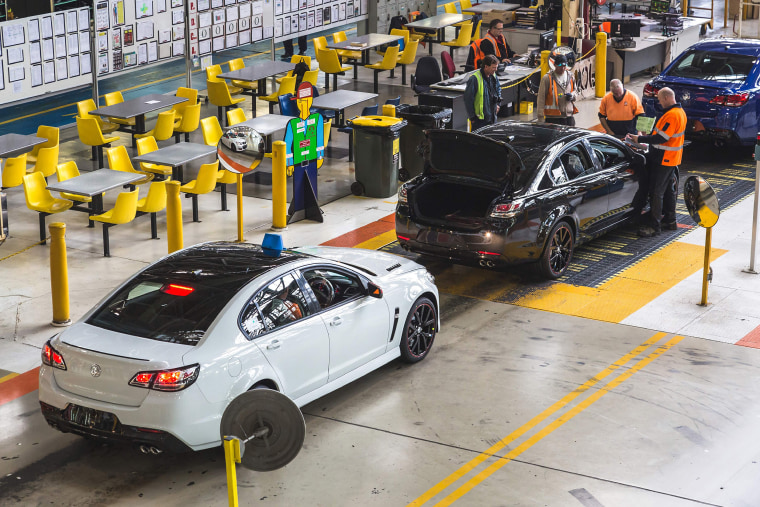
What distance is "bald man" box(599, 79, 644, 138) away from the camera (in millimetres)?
16053

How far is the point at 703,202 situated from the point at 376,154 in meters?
5.30

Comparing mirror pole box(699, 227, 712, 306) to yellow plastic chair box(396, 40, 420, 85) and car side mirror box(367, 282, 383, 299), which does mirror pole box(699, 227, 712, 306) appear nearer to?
car side mirror box(367, 282, 383, 299)

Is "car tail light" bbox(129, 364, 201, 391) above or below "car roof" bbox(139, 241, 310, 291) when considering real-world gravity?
below

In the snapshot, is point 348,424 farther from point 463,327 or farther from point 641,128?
point 641,128

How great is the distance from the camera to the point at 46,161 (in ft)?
48.7

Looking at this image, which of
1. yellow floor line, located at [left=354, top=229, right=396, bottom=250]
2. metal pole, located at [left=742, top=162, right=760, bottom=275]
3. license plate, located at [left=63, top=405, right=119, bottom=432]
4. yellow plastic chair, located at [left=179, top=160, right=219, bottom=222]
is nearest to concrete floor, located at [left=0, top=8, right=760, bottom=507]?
metal pole, located at [left=742, top=162, right=760, bottom=275]

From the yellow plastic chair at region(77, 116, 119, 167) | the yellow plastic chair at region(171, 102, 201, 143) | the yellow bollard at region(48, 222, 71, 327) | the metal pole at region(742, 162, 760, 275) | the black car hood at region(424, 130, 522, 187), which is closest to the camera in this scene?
the yellow bollard at region(48, 222, 71, 327)

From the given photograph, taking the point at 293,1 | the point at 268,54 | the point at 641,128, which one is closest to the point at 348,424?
the point at 641,128

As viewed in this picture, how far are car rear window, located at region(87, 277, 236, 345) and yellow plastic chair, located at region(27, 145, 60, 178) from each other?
6.91 meters

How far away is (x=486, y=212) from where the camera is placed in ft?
38.8

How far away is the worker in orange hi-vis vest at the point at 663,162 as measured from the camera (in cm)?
1357

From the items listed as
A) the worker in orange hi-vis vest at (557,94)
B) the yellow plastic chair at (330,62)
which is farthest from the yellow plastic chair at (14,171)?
the yellow plastic chair at (330,62)

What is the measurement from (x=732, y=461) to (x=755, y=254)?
5.04 meters

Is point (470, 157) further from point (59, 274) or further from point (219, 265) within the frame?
→ point (59, 274)
